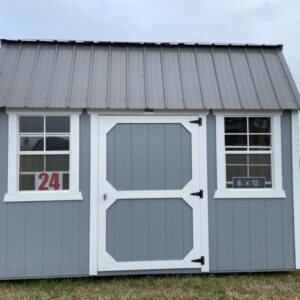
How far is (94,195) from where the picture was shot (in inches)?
159

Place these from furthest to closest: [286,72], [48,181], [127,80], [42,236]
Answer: [286,72], [127,80], [48,181], [42,236]

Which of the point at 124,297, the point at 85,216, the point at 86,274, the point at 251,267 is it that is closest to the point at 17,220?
the point at 85,216

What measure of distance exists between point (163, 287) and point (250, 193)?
1743 millimetres

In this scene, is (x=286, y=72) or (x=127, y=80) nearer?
(x=127, y=80)

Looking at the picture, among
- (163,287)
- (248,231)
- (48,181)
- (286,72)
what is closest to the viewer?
(163,287)

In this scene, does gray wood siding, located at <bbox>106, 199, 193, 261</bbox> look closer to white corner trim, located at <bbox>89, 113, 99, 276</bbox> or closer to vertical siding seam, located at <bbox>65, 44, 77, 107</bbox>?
white corner trim, located at <bbox>89, 113, 99, 276</bbox>

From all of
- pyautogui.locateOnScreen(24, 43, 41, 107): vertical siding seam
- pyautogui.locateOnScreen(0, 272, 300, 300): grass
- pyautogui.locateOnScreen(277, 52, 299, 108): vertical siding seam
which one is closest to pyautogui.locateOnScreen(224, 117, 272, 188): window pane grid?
pyautogui.locateOnScreen(277, 52, 299, 108): vertical siding seam

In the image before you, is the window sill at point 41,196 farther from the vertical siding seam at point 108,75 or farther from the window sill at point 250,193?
the window sill at point 250,193

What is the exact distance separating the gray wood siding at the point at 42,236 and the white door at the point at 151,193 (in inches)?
10.5

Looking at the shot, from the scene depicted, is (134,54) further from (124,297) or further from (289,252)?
(289,252)

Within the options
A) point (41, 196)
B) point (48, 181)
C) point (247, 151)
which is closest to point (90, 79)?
point (48, 181)

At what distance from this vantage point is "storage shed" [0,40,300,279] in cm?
398

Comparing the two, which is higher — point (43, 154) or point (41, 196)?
point (43, 154)

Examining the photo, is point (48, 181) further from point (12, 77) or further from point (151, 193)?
point (12, 77)
